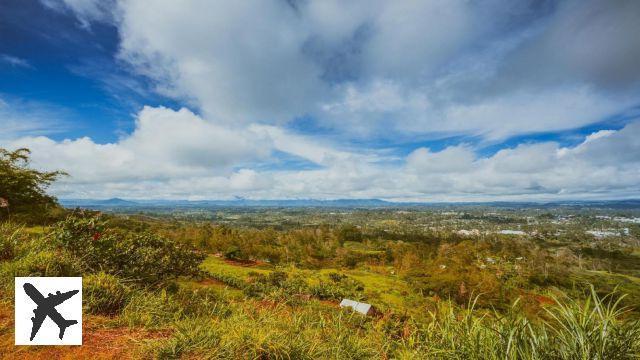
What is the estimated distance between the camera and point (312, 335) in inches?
237

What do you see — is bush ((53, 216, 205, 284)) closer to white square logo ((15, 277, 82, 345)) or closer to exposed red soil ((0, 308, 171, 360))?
white square logo ((15, 277, 82, 345))

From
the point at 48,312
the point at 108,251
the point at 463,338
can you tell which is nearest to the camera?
the point at 463,338

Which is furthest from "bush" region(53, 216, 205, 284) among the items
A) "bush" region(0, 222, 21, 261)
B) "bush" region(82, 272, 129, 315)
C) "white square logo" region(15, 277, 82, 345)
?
"white square logo" region(15, 277, 82, 345)

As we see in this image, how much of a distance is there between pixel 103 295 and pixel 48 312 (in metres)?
1.29

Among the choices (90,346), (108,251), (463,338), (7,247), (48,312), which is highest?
(7,247)

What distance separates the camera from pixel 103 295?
6473mm

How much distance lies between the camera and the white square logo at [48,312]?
16.1 feet

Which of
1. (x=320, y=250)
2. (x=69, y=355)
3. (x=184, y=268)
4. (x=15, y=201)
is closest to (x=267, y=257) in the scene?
(x=320, y=250)

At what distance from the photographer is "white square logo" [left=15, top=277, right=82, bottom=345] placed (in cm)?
490

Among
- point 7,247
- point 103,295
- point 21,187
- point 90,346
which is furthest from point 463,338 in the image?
point 21,187

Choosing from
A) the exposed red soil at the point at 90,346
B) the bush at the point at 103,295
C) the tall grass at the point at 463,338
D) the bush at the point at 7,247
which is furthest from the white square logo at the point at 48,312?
the bush at the point at 7,247

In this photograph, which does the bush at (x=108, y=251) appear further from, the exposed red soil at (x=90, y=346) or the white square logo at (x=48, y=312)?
the exposed red soil at (x=90, y=346)

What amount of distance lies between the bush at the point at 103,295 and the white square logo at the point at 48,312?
0.60 m

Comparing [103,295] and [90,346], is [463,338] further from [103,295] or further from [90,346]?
[103,295]
